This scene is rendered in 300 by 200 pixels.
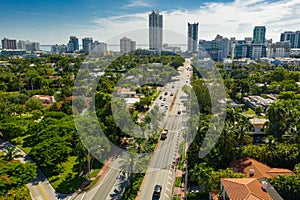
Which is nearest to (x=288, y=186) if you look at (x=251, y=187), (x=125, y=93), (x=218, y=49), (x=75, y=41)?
(x=251, y=187)

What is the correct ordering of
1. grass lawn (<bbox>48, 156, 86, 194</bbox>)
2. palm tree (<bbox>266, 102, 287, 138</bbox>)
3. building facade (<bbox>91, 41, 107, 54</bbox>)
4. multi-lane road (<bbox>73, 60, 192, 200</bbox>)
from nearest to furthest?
1. multi-lane road (<bbox>73, 60, 192, 200</bbox>)
2. grass lawn (<bbox>48, 156, 86, 194</bbox>)
3. palm tree (<bbox>266, 102, 287, 138</bbox>)
4. building facade (<bbox>91, 41, 107, 54</bbox>)

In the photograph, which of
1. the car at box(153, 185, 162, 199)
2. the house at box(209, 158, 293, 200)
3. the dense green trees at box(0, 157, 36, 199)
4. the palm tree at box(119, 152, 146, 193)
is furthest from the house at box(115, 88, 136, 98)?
the house at box(209, 158, 293, 200)

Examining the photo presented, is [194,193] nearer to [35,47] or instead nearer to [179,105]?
[179,105]

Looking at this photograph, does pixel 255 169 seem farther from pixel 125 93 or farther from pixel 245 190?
pixel 125 93

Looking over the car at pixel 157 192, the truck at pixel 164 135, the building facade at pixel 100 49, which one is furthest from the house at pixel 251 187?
the building facade at pixel 100 49

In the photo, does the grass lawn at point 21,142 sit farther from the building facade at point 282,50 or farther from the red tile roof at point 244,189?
the building facade at point 282,50

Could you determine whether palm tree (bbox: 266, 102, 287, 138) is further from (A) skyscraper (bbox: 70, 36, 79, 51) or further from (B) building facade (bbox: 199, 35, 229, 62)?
(A) skyscraper (bbox: 70, 36, 79, 51)

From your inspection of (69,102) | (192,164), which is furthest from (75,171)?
(69,102)
